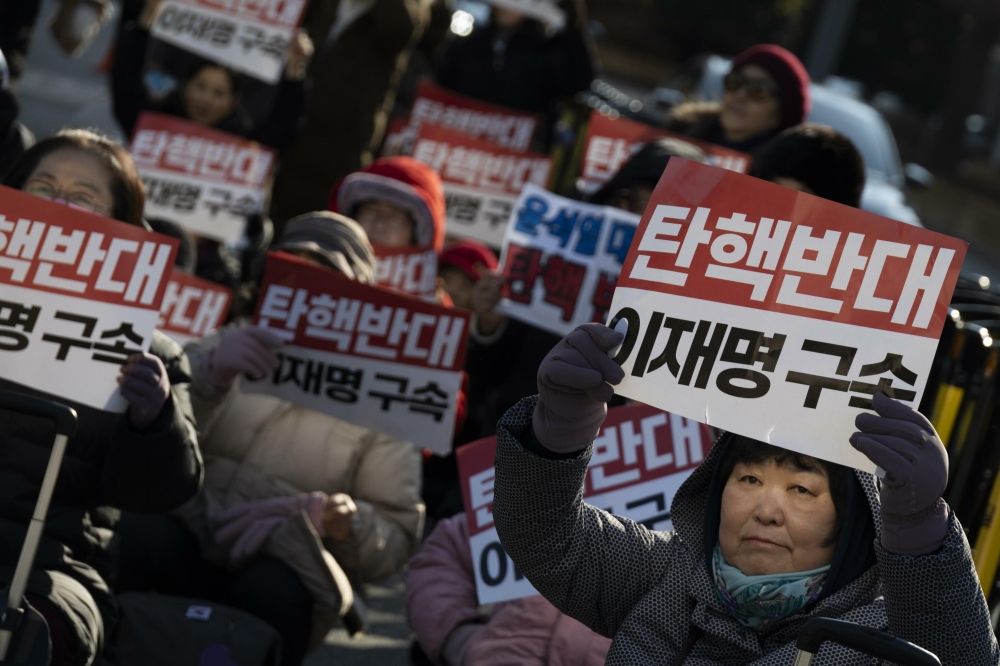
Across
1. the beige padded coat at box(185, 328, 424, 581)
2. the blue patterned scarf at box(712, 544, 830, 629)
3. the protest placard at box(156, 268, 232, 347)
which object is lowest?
the beige padded coat at box(185, 328, 424, 581)

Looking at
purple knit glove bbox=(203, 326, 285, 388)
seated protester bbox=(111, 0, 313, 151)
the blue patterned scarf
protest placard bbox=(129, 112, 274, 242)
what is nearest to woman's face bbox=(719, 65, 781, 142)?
seated protester bbox=(111, 0, 313, 151)

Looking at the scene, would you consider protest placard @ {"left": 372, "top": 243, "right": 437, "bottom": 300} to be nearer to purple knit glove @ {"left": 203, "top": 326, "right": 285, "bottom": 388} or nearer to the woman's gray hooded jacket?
purple knit glove @ {"left": 203, "top": 326, "right": 285, "bottom": 388}

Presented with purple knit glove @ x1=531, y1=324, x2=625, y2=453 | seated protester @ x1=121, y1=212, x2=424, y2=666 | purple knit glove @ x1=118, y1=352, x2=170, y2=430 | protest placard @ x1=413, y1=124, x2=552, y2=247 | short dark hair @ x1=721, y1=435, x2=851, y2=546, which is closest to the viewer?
purple knit glove @ x1=531, y1=324, x2=625, y2=453

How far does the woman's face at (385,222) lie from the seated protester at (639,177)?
724mm

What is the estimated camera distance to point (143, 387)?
2.82 metres

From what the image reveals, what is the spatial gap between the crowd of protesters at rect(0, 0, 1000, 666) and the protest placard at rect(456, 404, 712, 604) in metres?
0.16

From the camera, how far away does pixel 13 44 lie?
6.25 meters

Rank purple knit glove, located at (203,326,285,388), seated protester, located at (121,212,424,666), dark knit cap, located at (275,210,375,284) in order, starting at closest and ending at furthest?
seated protester, located at (121,212,424,666) < purple knit glove, located at (203,326,285,388) < dark knit cap, located at (275,210,375,284)

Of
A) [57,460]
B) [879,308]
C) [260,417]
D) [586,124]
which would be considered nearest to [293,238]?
[260,417]

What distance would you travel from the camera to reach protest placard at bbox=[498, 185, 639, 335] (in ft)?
15.0

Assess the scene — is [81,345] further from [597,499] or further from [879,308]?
[879,308]

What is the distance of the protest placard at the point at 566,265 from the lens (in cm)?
459

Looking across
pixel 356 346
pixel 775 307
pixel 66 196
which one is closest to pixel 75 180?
pixel 66 196

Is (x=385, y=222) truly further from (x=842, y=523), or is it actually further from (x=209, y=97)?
(x=842, y=523)
